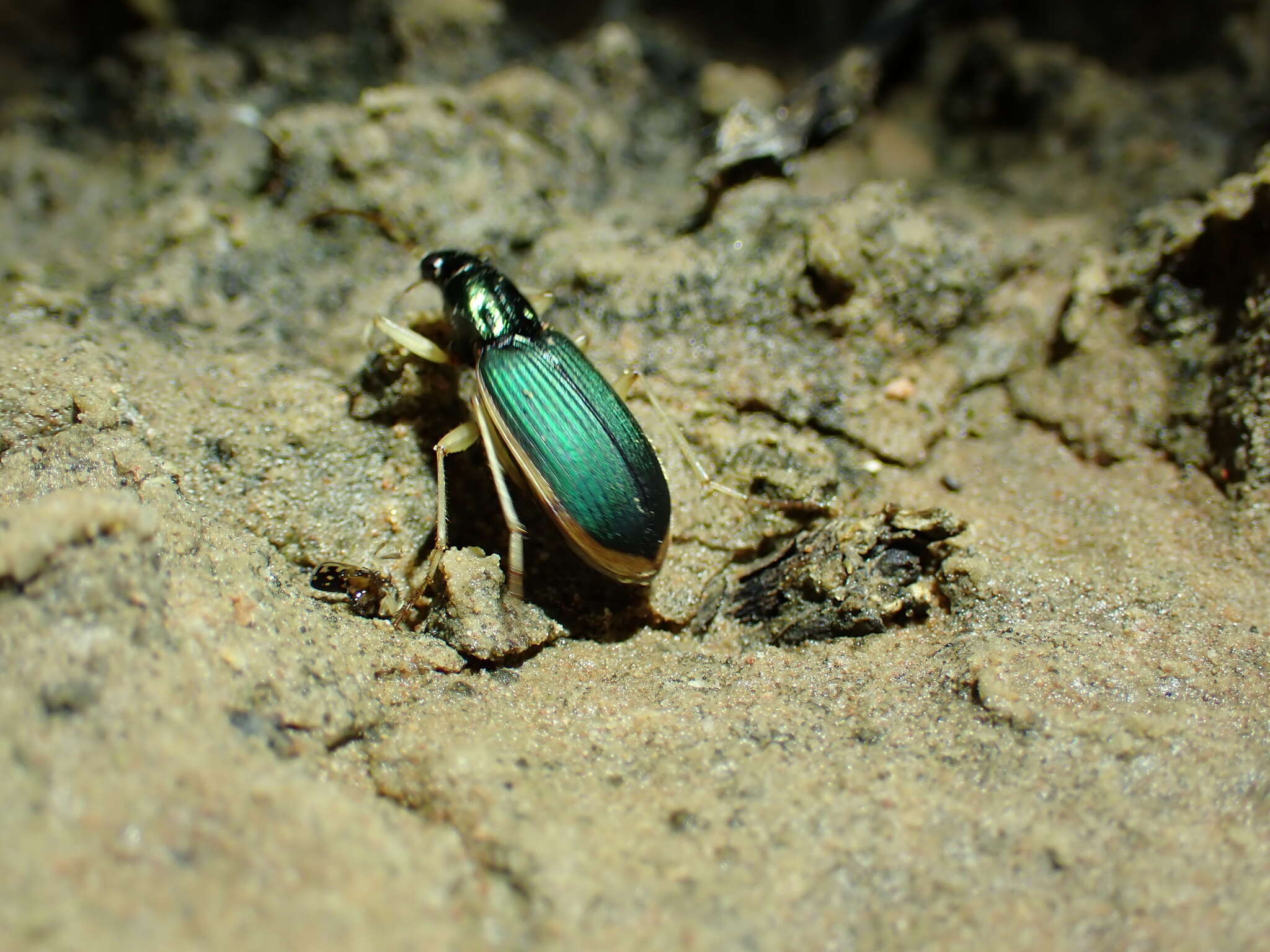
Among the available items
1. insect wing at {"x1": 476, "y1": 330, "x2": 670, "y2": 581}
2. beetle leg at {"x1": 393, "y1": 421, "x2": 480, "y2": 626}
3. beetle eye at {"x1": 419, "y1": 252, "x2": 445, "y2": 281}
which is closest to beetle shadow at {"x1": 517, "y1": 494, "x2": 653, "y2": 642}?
insect wing at {"x1": 476, "y1": 330, "x2": 670, "y2": 581}

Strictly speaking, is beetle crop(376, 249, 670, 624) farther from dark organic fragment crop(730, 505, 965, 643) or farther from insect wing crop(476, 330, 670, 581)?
dark organic fragment crop(730, 505, 965, 643)

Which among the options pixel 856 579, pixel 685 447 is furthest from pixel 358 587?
pixel 856 579

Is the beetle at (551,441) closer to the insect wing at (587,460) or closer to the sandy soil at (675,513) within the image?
the insect wing at (587,460)

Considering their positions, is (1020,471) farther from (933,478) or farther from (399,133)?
(399,133)

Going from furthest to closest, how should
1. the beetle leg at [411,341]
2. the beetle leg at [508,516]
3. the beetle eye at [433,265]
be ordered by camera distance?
1. the beetle eye at [433,265]
2. the beetle leg at [411,341]
3. the beetle leg at [508,516]

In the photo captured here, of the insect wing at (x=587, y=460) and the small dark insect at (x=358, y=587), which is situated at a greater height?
the insect wing at (x=587, y=460)

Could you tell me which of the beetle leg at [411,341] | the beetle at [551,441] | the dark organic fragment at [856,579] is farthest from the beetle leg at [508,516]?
the dark organic fragment at [856,579]

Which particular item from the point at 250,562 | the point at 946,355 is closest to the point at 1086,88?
the point at 946,355
